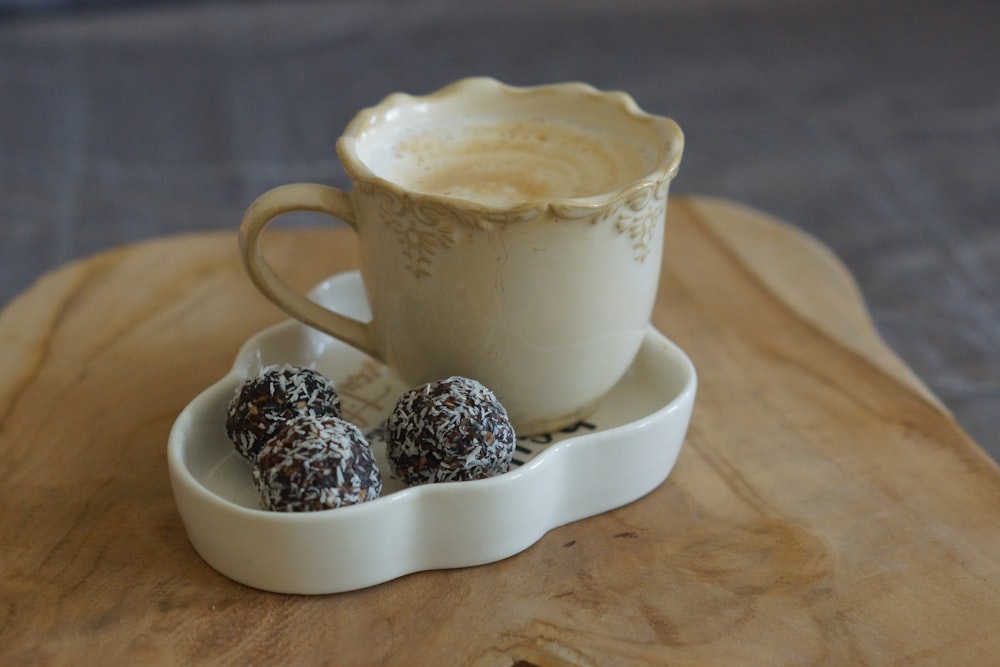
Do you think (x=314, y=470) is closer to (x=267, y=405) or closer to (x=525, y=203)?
(x=267, y=405)

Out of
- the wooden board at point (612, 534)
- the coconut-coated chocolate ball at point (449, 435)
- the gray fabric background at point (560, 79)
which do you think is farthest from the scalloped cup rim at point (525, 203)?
the gray fabric background at point (560, 79)

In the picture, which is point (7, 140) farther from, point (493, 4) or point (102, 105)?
point (493, 4)

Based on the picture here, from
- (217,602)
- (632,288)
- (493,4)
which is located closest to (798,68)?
(493,4)

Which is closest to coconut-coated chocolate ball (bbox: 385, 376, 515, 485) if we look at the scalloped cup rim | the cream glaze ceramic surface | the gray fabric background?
the cream glaze ceramic surface

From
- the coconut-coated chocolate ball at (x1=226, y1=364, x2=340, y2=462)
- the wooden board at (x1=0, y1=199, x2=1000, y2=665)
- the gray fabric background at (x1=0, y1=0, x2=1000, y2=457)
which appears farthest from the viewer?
the gray fabric background at (x1=0, y1=0, x2=1000, y2=457)

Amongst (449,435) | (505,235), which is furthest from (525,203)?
(449,435)

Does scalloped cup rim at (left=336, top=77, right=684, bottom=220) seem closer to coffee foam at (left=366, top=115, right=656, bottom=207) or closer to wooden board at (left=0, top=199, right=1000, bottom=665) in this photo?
coffee foam at (left=366, top=115, right=656, bottom=207)

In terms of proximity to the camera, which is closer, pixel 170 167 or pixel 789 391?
pixel 789 391
